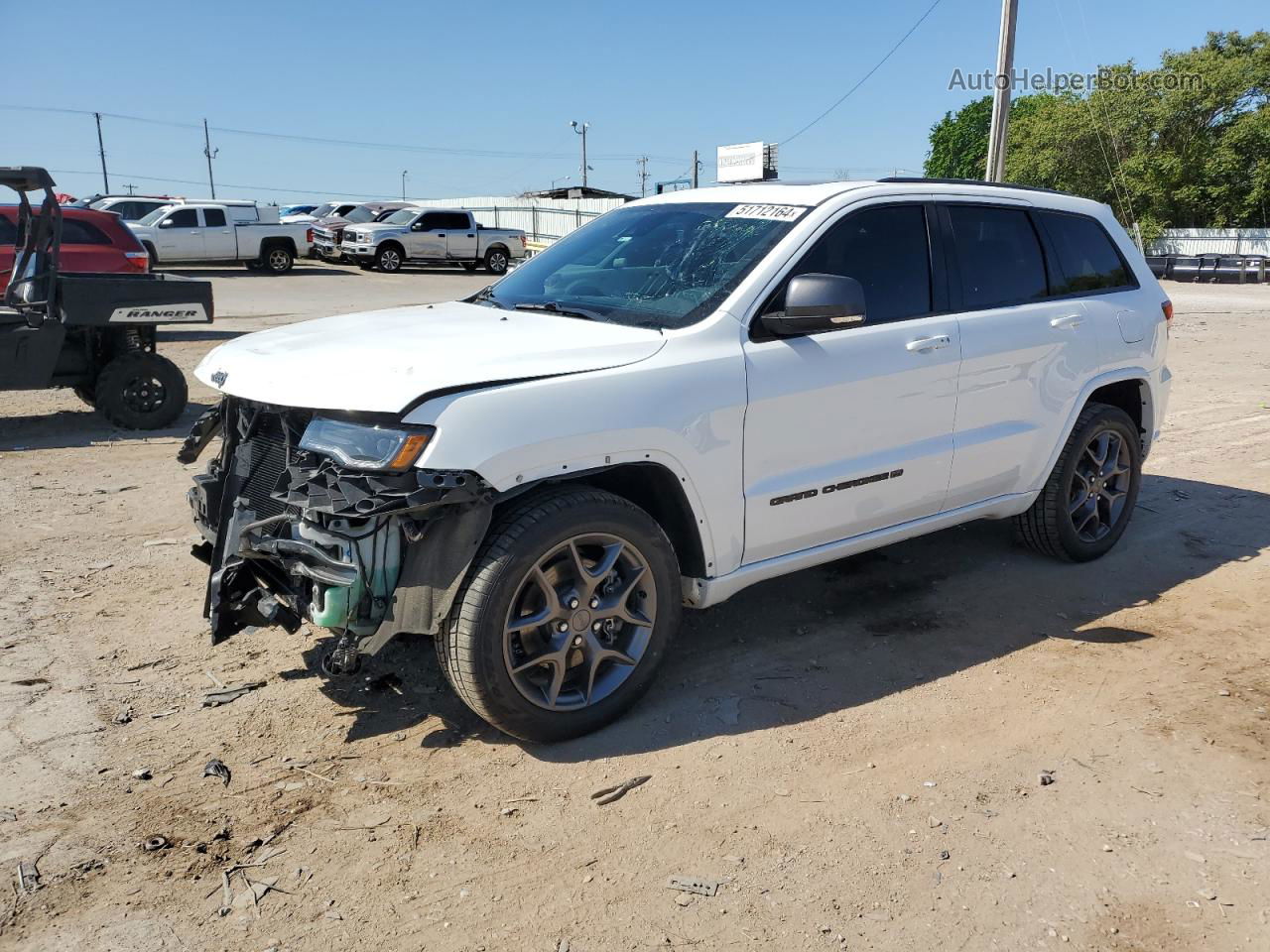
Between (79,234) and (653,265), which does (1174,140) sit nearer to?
(79,234)

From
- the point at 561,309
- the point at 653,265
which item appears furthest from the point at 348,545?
the point at 653,265

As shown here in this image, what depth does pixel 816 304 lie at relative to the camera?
155 inches

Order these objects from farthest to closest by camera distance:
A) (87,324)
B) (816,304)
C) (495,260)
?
(495,260), (87,324), (816,304)

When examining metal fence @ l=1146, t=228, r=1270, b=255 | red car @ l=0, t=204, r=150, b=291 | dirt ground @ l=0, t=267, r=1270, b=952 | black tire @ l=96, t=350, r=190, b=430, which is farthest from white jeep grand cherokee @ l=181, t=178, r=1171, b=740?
metal fence @ l=1146, t=228, r=1270, b=255

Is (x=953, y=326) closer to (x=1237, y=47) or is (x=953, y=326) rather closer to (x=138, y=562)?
(x=138, y=562)

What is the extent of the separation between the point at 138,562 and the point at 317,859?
308 cm

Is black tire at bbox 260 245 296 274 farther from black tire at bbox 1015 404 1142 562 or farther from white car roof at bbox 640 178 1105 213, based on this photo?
black tire at bbox 1015 404 1142 562

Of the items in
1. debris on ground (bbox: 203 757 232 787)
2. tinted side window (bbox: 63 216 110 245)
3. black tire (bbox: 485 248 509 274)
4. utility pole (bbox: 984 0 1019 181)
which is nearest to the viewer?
debris on ground (bbox: 203 757 232 787)

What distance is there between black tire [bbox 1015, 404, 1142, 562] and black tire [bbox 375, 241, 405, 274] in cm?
2718

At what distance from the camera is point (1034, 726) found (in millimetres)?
3967

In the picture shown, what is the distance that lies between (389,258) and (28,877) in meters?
29.0

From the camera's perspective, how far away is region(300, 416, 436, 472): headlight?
3330 millimetres

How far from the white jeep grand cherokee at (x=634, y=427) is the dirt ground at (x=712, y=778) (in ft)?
1.36

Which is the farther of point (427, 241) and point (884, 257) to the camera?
point (427, 241)
